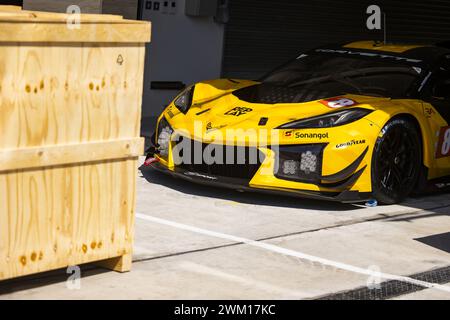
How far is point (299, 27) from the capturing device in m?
15.0

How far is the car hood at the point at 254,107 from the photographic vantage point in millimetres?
8484

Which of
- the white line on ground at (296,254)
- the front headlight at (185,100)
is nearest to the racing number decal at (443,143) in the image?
the front headlight at (185,100)

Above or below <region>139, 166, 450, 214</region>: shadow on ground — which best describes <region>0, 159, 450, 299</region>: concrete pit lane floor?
above

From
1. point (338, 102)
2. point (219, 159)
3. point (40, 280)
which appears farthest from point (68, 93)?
point (338, 102)

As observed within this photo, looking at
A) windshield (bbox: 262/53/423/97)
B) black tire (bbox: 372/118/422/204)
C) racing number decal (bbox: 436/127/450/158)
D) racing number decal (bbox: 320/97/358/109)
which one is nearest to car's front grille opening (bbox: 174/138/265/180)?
racing number decal (bbox: 320/97/358/109)

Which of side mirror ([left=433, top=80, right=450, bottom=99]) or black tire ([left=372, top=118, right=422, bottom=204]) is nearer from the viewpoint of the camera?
black tire ([left=372, top=118, right=422, bottom=204])

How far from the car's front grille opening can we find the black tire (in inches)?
39.5

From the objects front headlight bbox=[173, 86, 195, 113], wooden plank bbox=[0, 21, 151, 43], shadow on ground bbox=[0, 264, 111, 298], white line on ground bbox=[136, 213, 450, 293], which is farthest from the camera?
front headlight bbox=[173, 86, 195, 113]

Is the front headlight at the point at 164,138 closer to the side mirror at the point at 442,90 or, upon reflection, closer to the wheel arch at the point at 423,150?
the wheel arch at the point at 423,150

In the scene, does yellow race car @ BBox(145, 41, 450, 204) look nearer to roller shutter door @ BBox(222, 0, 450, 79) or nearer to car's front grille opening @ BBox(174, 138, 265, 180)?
car's front grille opening @ BBox(174, 138, 265, 180)

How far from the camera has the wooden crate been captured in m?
5.34

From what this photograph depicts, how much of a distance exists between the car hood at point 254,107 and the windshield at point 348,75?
315mm
